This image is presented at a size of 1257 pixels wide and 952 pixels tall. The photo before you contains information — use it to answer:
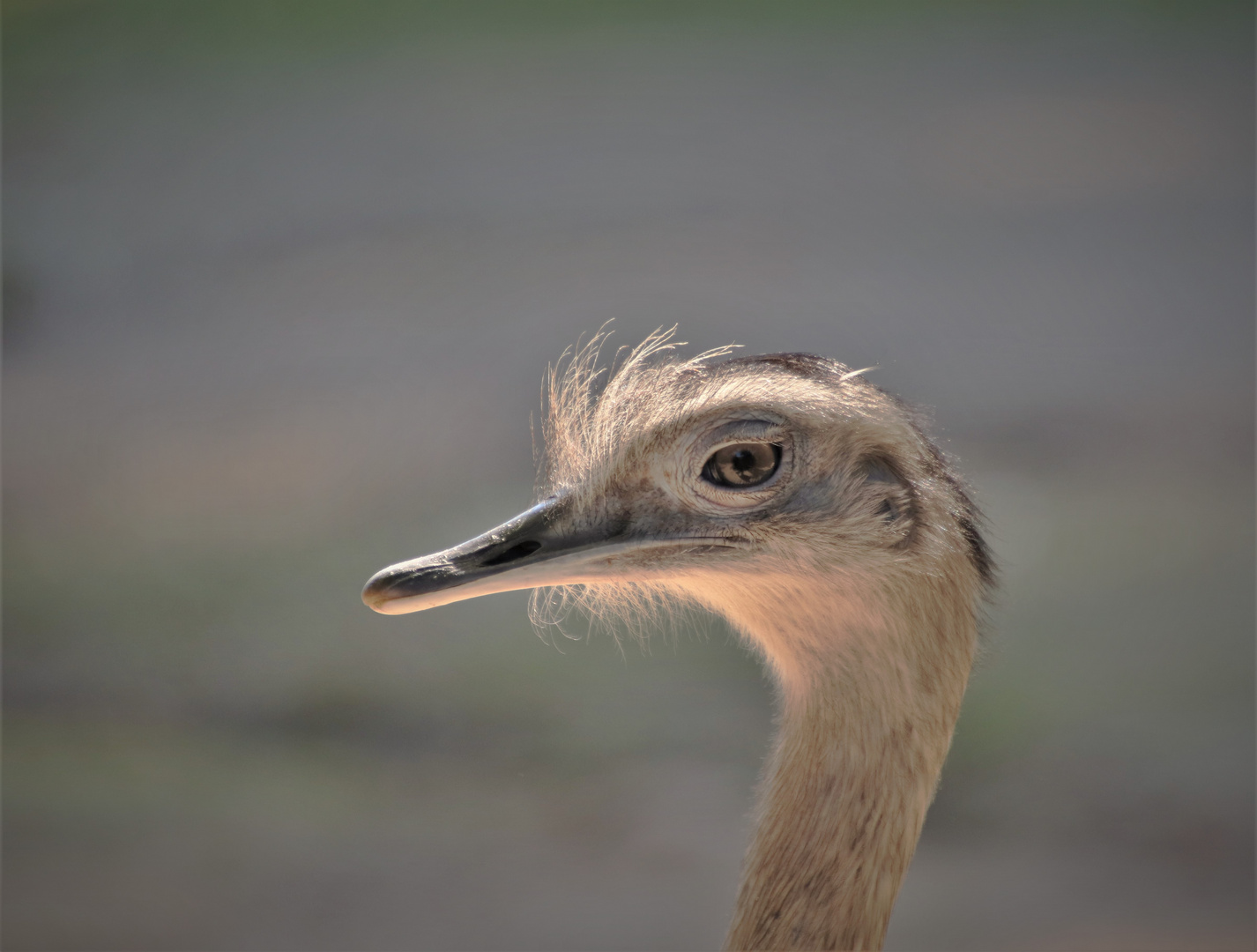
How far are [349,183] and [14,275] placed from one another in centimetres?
131

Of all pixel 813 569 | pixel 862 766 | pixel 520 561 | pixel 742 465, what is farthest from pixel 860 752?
pixel 520 561

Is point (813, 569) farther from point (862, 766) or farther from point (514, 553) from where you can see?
point (514, 553)

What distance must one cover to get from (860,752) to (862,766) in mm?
17

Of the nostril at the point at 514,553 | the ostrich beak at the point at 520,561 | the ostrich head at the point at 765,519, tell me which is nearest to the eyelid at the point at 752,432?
the ostrich head at the point at 765,519

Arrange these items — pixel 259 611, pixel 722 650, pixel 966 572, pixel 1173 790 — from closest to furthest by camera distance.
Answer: pixel 966 572
pixel 1173 790
pixel 722 650
pixel 259 611

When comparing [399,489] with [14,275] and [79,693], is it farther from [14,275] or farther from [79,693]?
[14,275]

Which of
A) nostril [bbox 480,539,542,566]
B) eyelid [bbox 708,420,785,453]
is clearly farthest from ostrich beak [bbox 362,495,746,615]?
eyelid [bbox 708,420,785,453]

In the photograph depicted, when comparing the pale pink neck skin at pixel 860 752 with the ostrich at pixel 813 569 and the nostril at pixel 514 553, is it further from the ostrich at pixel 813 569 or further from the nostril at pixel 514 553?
the nostril at pixel 514 553

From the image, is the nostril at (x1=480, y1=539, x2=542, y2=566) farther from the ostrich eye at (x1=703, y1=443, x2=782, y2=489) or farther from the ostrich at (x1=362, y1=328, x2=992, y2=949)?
the ostrich eye at (x1=703, y1=443, x2=782, y2=489)

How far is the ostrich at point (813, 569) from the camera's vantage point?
128 cm

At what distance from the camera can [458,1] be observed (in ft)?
10.9

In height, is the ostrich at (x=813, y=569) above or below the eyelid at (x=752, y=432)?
below

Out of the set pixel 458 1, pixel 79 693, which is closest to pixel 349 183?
pixel 458 1

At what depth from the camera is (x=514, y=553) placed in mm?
1327
